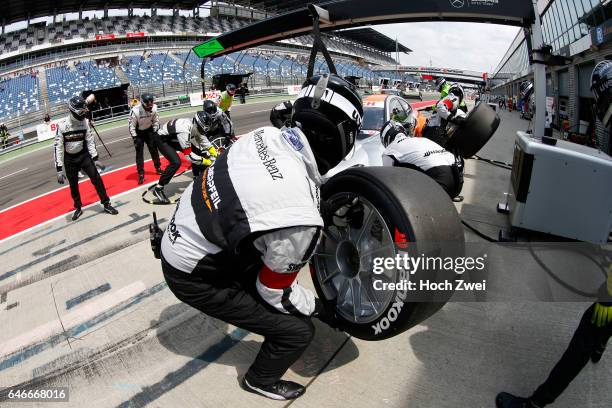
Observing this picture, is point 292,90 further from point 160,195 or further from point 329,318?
point 329,318

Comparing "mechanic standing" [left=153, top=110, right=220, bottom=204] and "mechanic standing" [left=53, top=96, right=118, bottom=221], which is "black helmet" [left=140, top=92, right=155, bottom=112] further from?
"mechanic standing" [left=53, top=96, right=118, bottom=221]

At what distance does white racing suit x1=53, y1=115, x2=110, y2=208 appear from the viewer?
5.61 metres

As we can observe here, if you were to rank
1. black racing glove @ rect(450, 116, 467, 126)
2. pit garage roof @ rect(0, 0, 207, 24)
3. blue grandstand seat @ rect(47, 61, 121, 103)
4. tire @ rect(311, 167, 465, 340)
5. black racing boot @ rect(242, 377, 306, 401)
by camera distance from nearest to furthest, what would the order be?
tire @ rect(311, 167, 465, 340) < black racing boot @ rect(242, 377, 306, 401) < black racing glove @ rect(450, 116, 467, 126) < blue grandstand seat @ rect(47, 61, 121, 103) < pit garage roof @ rect(0, 0, 207, 24)

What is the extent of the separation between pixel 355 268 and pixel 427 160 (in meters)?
1.99

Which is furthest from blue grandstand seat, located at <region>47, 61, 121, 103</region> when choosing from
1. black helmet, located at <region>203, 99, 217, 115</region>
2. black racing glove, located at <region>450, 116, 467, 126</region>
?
black racing glove, located at <region>450, 116, 467, 126</region>

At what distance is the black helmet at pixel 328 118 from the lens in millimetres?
1832

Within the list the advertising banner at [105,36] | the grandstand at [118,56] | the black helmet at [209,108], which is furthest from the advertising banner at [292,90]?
the black helmet at [209,108]

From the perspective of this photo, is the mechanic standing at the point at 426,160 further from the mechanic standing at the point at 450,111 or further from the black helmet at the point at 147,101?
the black helmet at the point at 147,101

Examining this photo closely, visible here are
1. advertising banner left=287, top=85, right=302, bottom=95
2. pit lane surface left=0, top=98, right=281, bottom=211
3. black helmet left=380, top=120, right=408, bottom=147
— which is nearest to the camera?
black helmet left=380, top=120, right=408, bottom=147

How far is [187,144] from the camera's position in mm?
6527

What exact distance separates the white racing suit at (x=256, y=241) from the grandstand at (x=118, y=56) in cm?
2641

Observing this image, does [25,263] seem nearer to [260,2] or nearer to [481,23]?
Result: [481,23]

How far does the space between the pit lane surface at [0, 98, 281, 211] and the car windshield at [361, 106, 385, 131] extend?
6.91 metres

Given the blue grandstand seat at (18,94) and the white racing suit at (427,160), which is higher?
the blue grandstand seat at (18,94)
